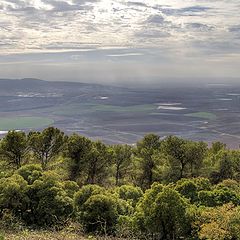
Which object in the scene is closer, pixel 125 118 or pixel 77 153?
pixel 77 153

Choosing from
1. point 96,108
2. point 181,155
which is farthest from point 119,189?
point 96,108

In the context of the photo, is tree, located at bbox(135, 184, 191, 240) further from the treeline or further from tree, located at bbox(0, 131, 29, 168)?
tree, located at bbox(0, 131, 29, 168)

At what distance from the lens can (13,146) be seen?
35219 millimetres

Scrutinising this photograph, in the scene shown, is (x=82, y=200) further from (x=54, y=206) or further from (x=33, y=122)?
(x=33, y=122)

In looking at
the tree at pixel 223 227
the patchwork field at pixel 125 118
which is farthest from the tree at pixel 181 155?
the patchwork field at pixel 125 118

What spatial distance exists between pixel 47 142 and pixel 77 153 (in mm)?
3027

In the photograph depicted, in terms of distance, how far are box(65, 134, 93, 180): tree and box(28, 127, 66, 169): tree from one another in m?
0.90

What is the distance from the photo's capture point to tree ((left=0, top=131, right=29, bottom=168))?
115 ft

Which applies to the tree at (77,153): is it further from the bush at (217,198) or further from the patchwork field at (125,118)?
the patchwork field at (125,118)

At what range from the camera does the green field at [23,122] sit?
4759 inches

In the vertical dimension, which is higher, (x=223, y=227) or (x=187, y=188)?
(x=223, y=227)

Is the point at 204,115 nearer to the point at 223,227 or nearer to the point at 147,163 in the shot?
the point at 147,163

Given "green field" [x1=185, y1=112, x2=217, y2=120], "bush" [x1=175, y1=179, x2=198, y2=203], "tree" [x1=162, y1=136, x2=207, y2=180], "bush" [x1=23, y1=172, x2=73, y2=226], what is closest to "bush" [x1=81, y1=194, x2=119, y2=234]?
"bush" [x1=23, y1=172, x2=73, y2=226]

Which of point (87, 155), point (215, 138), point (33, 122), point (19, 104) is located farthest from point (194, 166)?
point (19, 104)
